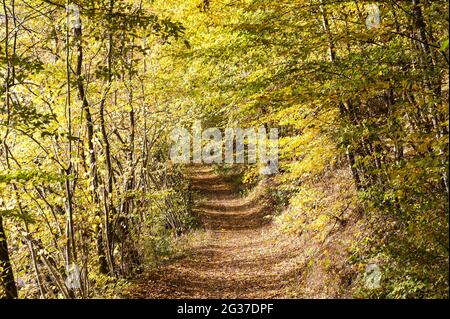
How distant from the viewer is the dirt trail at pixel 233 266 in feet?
36.3

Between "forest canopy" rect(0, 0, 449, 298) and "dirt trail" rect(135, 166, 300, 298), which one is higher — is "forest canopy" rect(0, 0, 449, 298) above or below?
above

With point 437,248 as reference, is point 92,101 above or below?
above

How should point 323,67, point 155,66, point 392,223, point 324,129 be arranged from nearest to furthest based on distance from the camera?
point 323,67 → point 392,223 → point 324,129 → point 155,66

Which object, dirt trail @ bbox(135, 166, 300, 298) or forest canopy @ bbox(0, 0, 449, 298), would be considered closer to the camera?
forest canopy @ bbox(0, 0, 449, 298)

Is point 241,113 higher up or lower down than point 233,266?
higher up

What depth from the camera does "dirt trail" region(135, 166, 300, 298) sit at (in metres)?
11.1

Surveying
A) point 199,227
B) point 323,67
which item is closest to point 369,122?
point 323,67

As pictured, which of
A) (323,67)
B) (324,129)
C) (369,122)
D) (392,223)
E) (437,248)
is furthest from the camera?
(324,129)

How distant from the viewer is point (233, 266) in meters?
14.0

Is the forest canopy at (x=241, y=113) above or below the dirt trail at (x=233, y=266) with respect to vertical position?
above

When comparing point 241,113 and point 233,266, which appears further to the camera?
point 233,266

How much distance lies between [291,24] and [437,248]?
13.8 feet

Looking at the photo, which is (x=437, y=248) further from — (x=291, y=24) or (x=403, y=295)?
(x=291, y=24)

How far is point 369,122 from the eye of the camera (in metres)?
6.82
